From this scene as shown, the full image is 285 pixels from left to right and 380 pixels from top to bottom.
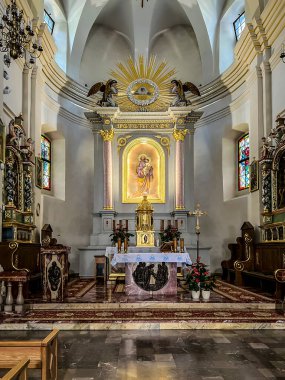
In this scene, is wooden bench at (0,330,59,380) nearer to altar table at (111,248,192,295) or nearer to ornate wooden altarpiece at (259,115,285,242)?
altar table at (111,248,192,295)

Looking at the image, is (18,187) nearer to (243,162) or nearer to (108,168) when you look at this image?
(108,168)

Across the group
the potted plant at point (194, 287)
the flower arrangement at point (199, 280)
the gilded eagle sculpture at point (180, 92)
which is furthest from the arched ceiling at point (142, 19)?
the potted plant at point (194, 287)

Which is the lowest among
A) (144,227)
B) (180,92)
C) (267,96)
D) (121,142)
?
(144,227)

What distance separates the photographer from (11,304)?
24.3 feet

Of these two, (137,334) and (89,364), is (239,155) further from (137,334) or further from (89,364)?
(89,364)

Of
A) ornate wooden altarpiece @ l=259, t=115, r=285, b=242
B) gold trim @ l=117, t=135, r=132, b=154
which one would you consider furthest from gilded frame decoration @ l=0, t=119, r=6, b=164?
ornate wooden altarpiece @ l=259, t=115, r=285, b=242

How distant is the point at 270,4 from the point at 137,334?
8.81 meters

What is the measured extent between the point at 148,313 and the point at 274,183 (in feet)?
16.9

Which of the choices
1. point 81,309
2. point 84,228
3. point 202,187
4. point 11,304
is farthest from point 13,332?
point 202,187

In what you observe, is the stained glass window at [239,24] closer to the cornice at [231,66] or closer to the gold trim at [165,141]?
the cornice at [231,66]

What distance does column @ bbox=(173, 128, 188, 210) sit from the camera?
14.0 metres

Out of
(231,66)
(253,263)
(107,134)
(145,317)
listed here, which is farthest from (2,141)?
(231,66)

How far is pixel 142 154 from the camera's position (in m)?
14.6

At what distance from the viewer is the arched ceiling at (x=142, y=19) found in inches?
606
